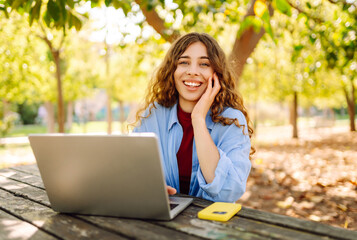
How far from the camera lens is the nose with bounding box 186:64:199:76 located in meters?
2.29

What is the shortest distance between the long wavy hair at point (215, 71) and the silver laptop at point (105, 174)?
0.98m

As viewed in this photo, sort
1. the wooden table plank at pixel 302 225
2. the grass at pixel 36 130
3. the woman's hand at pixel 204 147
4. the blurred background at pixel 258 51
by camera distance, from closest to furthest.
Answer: the wooden table plank at pixel 302 225, the woman's hand at pixel 204 147, the blurred background at pixel 258 51, the grass at pixel 36 130

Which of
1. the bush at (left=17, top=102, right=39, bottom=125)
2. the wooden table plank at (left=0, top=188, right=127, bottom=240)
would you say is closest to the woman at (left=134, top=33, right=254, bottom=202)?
the wooden table plank at (left=0, top=188, right=127, bottom=240)

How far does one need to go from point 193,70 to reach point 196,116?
0.42 metres

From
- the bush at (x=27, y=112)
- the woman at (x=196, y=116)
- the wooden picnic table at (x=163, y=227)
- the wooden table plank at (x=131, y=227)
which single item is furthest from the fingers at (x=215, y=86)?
the bush at (x=27, y=112)

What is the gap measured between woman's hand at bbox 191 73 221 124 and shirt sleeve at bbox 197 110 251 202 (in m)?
0.19

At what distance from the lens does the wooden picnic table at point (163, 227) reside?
1.20m

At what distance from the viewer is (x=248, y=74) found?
1588 cm

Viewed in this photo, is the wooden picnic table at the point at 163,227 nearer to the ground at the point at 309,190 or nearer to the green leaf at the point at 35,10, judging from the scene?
the green leaf at the point at 35,10

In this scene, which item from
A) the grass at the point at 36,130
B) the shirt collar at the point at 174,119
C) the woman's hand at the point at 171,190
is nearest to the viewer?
the woman's hand at the point at 171,190

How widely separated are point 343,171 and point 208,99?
5280mm

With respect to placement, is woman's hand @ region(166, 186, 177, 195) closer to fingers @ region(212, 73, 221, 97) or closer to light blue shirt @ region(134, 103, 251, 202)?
light blue shirt @ region(134, 103, 251, 202)

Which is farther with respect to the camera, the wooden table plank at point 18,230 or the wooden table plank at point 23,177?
the wooden table plank at point 23,177

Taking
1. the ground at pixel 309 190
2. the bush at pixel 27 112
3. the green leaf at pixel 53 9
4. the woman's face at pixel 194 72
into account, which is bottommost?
the bush at pixel 27 112
